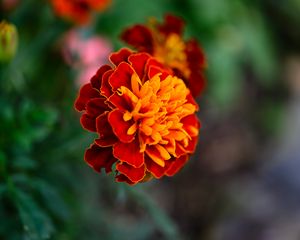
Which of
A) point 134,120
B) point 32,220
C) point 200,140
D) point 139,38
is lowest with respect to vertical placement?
point 32,220

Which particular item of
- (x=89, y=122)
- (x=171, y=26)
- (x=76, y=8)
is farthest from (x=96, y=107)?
(x=76, y=8)

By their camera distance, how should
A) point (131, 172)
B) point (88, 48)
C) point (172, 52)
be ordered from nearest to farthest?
point (131, 172)
point (172, 52)
point (88, 48)

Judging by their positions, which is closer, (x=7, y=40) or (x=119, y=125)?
(x=119, y=125)

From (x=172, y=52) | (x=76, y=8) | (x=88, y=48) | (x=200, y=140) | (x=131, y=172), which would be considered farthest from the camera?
(x=200, y=140)

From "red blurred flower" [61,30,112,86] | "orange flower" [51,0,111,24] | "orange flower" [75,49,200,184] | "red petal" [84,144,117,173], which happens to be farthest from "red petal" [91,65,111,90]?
"red blurred flower" [61,30,112,86]

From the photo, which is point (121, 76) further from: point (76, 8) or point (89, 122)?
point (76, 8)

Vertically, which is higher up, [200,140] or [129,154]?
[200,140]

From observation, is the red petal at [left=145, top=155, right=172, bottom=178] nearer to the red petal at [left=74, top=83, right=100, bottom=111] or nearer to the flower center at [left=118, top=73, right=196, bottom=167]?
the flower center at [left=118, top=73, right=196, bottom=167]
